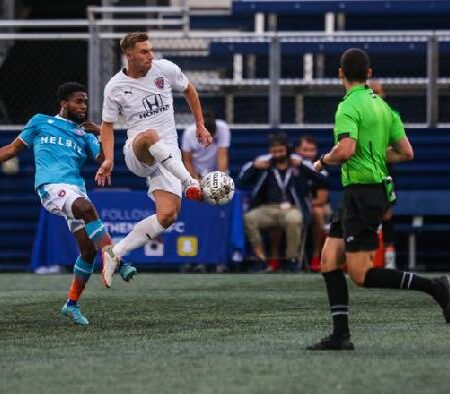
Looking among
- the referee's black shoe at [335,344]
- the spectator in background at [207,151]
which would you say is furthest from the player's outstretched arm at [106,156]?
the spectator in background at [207,151]

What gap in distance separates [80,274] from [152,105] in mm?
1801

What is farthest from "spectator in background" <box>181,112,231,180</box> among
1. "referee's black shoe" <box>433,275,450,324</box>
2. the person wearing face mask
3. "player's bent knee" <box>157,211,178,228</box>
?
"referee's black shoe" <box>433,275,450,324</box>

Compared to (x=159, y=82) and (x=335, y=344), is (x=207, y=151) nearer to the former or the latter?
(x=159, y=82)

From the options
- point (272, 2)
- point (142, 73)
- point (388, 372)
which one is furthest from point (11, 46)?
point (388, 372)

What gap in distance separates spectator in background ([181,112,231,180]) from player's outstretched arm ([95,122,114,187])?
6.47 meters

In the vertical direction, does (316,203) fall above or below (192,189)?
below

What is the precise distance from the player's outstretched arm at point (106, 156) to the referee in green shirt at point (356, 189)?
295 centimetres

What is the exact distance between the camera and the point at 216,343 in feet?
30.3

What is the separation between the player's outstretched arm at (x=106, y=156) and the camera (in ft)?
37.6

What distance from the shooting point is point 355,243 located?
28.7ft

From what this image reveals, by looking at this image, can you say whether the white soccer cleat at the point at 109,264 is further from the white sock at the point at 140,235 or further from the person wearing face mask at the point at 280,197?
the person wearing face mask at the point at 280,197

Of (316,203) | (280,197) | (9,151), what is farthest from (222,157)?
(9,151)

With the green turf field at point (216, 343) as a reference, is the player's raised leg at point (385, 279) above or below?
above

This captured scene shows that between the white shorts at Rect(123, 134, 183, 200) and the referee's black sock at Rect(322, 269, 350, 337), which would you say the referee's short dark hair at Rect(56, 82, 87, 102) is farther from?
the referee's black sock at Rect(322, 269, 350, 337)
